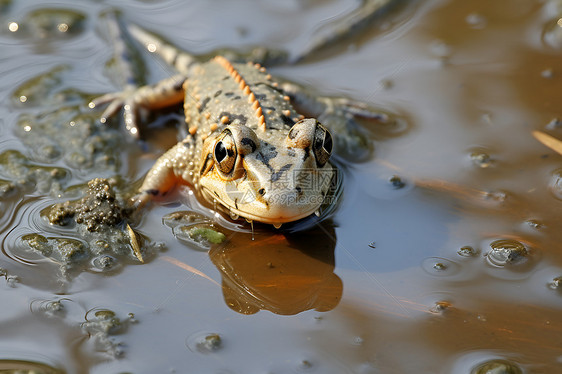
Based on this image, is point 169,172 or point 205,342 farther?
point 169,172

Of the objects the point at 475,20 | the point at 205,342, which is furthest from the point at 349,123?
the point at 205,342

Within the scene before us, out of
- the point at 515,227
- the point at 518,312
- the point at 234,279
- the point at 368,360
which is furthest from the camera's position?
the point at 515,227

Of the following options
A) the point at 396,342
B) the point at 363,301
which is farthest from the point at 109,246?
the point at 396,342

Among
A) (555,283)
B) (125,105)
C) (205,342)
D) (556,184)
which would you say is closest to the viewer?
(205,342)

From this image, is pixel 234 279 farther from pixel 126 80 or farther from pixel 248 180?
pixel 126 80

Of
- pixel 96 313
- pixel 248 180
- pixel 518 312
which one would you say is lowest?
pixel 518 312

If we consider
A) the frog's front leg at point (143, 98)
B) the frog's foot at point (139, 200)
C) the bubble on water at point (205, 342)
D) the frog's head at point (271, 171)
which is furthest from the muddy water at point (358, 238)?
the frog's head at point (271, 171)

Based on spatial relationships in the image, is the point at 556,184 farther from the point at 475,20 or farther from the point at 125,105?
the point at 125,105

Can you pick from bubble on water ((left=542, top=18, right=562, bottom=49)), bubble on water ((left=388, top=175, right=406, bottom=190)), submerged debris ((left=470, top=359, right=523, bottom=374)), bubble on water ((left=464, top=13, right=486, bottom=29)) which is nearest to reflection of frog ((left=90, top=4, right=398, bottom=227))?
bubble on water ((left=388, top=175, right=406, bottom=190))
